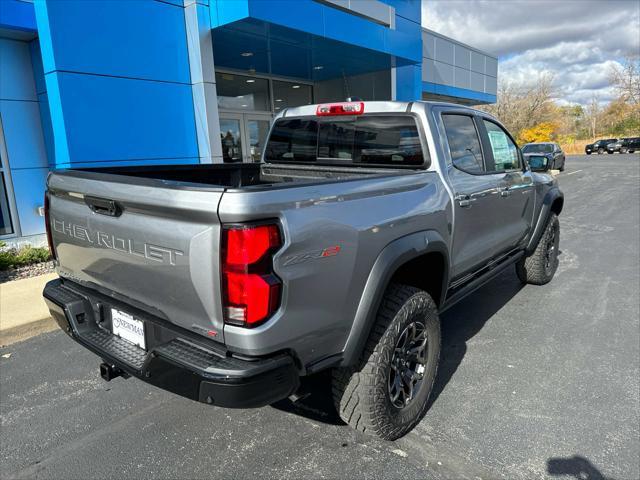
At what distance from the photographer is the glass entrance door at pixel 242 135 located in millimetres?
12617

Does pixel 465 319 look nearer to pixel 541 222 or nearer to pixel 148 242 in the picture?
pixel 541 222

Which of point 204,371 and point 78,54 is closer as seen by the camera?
point 204,371

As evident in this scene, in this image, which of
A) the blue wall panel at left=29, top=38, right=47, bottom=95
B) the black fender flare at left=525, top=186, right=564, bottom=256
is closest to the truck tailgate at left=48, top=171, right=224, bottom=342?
the black fender flare at left=525, top=186, right=564, bottom=256

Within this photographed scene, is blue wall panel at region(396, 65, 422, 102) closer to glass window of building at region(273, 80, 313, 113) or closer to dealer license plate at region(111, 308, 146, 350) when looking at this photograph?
glass window of building at region(273, 80, 313, 113)

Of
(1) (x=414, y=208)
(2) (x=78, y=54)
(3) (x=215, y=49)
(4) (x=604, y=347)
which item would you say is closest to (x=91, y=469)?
(1) (x=414, y=208)

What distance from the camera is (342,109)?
3574 millimetres

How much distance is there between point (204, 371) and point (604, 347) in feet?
11.5

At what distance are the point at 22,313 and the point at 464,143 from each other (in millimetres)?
4694

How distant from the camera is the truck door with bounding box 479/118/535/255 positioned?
3.90 metres

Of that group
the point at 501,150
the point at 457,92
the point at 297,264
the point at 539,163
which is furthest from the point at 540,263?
the point at 457,92

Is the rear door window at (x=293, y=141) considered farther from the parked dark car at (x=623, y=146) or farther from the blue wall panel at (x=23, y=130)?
the parked dark car at (x=623, y=146)

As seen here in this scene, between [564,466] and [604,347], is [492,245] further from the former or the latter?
[564,466]

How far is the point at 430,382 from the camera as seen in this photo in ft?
9.70

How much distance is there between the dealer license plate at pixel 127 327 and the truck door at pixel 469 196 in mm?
2103
